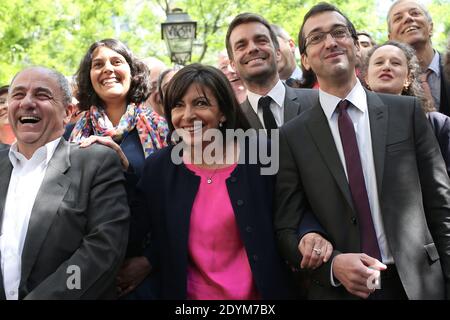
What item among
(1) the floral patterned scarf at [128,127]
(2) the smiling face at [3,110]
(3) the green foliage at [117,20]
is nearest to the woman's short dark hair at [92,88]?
A: (1) the floral patterned scarf at [128,127]

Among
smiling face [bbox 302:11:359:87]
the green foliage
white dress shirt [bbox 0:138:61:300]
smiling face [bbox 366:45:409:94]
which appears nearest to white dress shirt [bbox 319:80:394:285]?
Answer: smiling face [bbox 302:11:359:87]

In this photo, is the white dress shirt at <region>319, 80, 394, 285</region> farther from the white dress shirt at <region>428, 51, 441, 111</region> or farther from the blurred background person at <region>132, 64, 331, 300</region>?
the white dress shirt at <region>428, 51, 441, 111</region>

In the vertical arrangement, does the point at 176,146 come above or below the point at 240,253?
above

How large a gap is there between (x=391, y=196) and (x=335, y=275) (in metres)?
0.56

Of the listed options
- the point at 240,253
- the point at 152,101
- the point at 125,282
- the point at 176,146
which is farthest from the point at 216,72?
the point at 152,101

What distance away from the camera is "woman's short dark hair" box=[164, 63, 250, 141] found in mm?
3777

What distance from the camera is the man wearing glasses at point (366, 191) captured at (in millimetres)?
3307

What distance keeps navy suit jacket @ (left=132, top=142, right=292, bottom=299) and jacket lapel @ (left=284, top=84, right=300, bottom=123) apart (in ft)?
3.34

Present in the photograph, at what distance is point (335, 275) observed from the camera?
3260 mm

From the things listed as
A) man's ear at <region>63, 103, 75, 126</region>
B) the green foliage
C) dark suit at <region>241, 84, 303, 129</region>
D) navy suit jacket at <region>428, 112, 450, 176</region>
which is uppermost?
the green foliage

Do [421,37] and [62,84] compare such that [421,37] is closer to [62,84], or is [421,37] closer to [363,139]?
[363,139]

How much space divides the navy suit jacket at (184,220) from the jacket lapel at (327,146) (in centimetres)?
40

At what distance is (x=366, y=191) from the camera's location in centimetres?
341

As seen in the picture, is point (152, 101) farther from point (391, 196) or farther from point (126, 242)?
point (391, 196)
